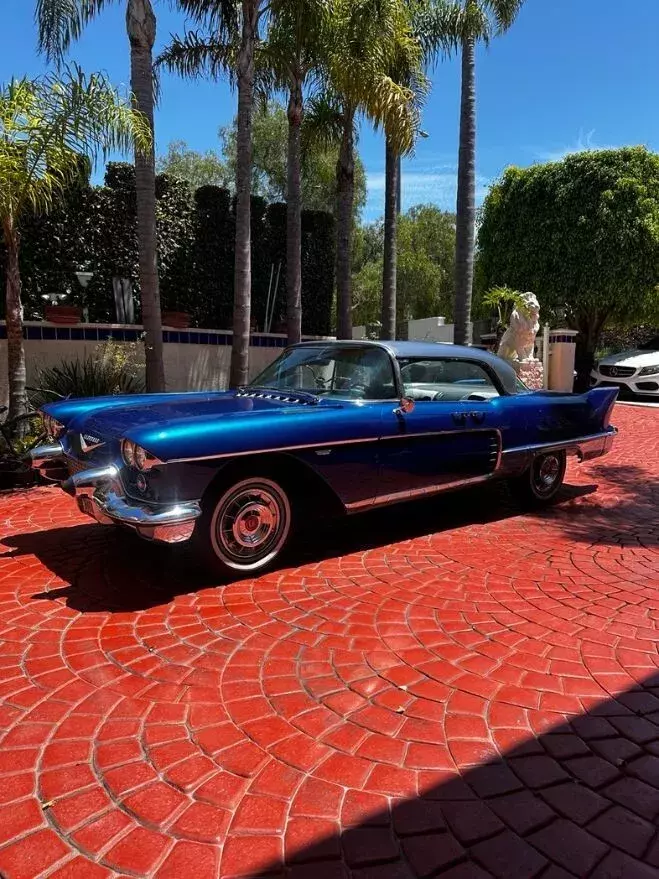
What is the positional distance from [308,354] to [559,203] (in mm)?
14604

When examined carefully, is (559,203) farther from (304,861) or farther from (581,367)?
(304,861)

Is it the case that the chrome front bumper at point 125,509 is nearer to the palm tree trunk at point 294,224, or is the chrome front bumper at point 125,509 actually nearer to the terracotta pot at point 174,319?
the palm tree trunk at point 294,224

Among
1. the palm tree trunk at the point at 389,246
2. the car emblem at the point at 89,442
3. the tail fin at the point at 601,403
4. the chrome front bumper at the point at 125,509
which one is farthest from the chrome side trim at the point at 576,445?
the palm tree trunk at the point at 389,246

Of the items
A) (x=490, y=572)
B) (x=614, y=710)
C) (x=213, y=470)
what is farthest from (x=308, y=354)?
(x=614, y=710)

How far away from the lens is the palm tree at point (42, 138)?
17.7 feet

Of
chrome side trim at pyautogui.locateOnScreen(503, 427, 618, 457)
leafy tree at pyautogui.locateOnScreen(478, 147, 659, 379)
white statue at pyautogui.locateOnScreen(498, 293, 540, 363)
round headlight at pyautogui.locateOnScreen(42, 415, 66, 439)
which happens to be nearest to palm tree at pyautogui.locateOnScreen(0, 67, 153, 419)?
round headlight at pyautogui.locateOnScreen(42, 415, 66, 439)

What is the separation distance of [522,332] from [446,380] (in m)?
8.14

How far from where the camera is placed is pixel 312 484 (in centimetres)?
368

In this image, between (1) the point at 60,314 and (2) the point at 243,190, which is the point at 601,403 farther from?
(1) the point at 60,314

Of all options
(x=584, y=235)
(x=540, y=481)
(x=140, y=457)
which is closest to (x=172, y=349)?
(x=540, y=481)

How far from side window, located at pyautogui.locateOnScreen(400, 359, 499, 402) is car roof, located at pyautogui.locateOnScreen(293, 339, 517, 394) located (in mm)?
51

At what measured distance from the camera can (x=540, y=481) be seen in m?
5.22

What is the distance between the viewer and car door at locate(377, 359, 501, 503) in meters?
3.96

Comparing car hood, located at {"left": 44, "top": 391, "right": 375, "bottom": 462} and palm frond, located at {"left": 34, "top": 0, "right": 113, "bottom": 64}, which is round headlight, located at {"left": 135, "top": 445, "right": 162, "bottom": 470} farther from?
palm frond, located at {"left": 34, "top": 0, "right": 113, "bottom": 64}
